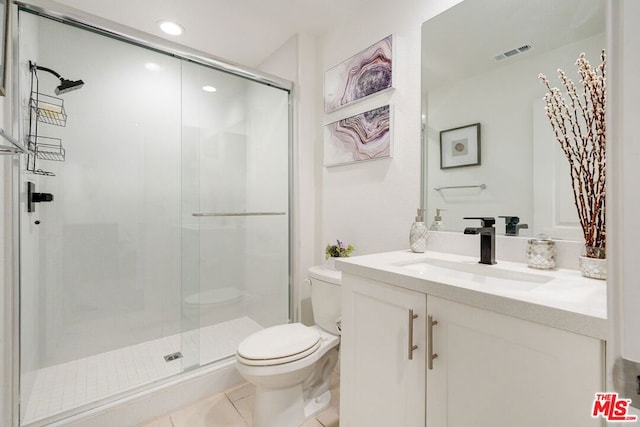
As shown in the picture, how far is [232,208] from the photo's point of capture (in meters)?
2.26

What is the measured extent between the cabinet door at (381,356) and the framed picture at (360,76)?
1147 mm

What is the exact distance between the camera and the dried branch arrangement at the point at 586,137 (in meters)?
0.94

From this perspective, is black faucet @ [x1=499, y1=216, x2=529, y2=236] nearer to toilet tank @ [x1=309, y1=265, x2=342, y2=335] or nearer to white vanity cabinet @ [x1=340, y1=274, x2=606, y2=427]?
white vanity cabinet @ [x1=340, y1=274, x2=606, y2=427]

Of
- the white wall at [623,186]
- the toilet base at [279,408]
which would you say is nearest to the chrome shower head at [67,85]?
the toilet base at [279,408]

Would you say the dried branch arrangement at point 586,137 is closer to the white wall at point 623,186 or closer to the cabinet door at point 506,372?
the cabinet door at point 506,372

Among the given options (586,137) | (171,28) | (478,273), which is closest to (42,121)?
(171,28)

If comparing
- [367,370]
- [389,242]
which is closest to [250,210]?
[389,242]

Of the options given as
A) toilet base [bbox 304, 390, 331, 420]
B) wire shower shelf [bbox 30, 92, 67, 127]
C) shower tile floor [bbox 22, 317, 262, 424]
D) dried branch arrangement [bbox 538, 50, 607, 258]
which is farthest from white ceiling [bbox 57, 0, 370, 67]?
toilet base [bbox 304, 390, 331, 420]

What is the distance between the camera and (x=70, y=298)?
1.89m

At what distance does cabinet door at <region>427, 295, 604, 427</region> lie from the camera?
2.01 feet

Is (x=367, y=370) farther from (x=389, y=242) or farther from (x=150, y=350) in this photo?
(x=150, y=350)

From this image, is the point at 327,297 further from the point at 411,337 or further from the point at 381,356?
the point at 411,337

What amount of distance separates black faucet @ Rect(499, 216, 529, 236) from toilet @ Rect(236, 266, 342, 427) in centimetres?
85

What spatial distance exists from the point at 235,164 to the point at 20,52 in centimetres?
125
